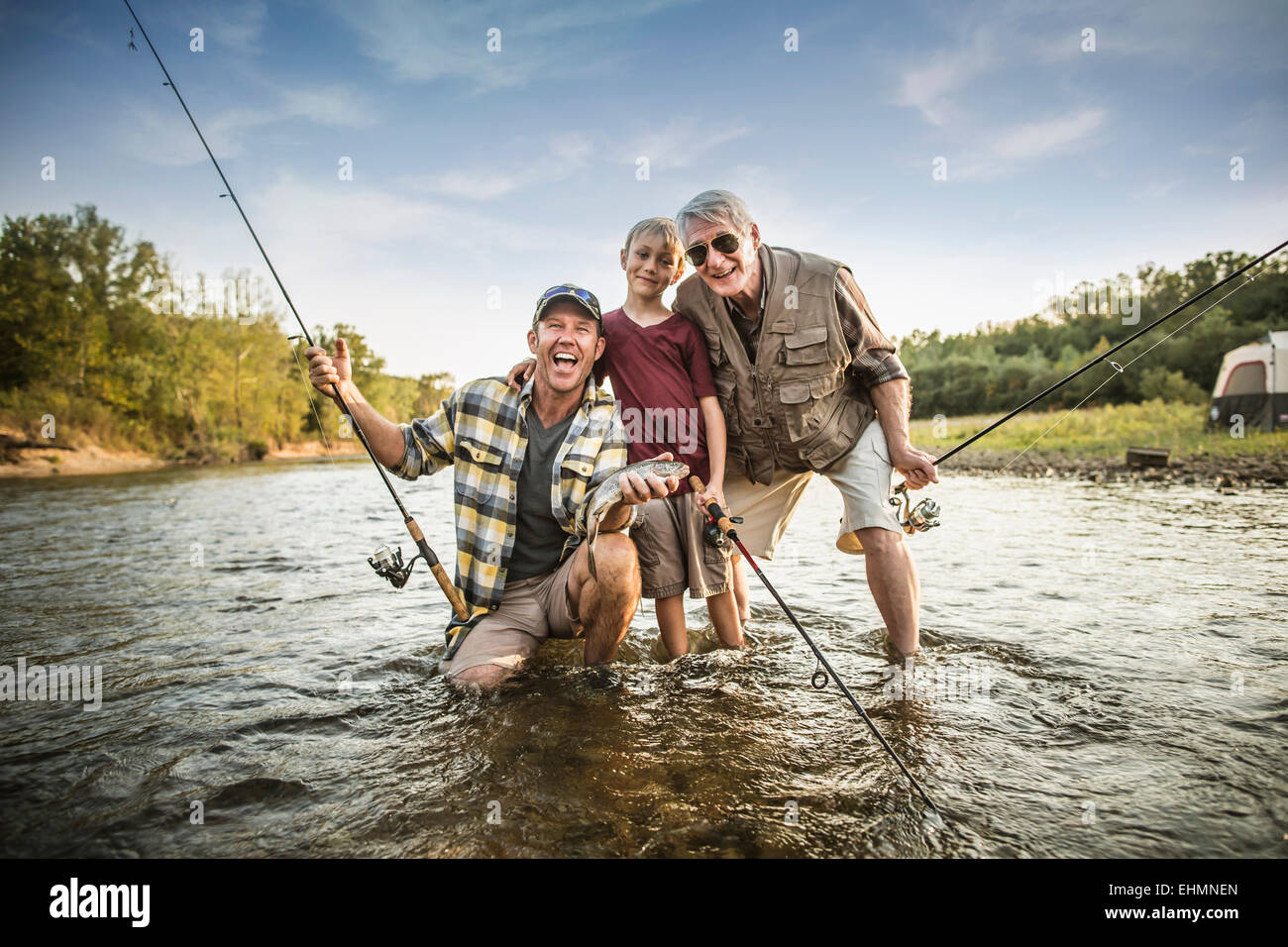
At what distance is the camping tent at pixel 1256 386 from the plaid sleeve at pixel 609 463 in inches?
927

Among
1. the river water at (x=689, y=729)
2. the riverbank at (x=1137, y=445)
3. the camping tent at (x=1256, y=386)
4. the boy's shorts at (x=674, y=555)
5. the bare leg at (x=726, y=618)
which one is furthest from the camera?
the camping tent at (x=1256, y=386)

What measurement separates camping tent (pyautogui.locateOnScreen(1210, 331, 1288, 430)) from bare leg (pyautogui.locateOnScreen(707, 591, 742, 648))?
74.3 feet

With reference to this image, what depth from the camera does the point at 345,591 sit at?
7.26 meters

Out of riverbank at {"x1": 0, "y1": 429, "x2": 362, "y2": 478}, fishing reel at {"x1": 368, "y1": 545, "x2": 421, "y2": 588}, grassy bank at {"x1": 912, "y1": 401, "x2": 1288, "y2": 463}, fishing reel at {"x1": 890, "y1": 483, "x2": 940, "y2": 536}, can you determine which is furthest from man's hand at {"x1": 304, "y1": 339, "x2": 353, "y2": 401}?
riverbank at {"x1": 0, "y1": 429, "x2": 362, "y2": 478}

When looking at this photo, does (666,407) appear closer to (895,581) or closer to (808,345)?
(808,345)

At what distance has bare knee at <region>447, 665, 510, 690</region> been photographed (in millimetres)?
4094

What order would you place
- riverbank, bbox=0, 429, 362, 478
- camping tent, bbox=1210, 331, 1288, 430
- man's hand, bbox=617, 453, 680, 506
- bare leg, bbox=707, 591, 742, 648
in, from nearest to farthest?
man's hand, bbox=617, 453, 680, 506
bare leg, bbox=707, 591, 742, 648
camping tent, bbox=1210, 331, 1288, 430
riverbank, bbox=0, 429, 362, 478

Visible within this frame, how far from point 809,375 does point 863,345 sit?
0.42 metres

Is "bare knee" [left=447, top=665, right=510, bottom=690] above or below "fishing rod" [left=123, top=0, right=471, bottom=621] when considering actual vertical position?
below

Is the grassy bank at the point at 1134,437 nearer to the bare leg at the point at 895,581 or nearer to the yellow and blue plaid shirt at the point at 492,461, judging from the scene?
the bare leg at the point at 895,581

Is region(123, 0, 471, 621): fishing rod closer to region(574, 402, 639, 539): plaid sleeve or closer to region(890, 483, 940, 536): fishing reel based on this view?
region(574, 402, 639, 539): plaid sleeve

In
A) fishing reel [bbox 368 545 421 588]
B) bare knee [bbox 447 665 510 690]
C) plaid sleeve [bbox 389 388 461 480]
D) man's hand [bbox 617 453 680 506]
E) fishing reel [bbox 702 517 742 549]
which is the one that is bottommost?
bare knee [bbox 447 665 510 690]

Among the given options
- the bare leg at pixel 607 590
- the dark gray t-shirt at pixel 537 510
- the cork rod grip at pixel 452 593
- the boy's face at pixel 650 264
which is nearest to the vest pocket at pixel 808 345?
the boy's face at pixel 650 264

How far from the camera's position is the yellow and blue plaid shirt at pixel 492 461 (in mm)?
4328
